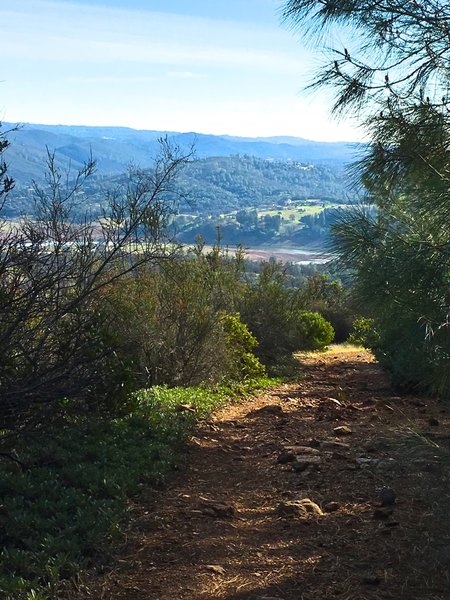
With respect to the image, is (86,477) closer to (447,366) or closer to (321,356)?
(447,366)

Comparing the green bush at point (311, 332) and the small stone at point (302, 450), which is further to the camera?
the green bush at point (311, 332)

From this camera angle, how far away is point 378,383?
40.8 feet

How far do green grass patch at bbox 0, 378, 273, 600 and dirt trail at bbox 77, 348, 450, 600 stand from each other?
0.60ft

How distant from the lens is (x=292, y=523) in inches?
190

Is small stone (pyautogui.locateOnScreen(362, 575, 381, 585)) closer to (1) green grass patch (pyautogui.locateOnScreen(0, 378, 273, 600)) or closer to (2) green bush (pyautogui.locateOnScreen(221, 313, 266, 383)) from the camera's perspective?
(1) green grass patch (pyautogui.locateOnScreen(0, 378, 273, 600))

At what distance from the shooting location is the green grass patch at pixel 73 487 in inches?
152

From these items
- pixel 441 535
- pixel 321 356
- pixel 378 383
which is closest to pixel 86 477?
pixel 441 535

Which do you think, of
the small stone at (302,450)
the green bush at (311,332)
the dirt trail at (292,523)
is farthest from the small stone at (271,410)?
the green bush at (311,332)

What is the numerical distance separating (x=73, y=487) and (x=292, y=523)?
5.21 feet

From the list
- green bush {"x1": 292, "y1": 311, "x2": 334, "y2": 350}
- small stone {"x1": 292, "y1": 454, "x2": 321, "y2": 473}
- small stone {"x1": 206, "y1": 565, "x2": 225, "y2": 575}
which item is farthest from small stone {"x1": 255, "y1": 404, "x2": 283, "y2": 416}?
green bush {"x1": 292, "y1": 311, "x2": 334, "y2": 350}

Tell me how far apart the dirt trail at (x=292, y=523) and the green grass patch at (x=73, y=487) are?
0.18 metres

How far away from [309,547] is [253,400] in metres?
6.13

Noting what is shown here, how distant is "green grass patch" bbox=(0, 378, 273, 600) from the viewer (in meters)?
3.86

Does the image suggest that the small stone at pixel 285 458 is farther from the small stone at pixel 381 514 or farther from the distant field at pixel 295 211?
the distant field at pixel 295 211
